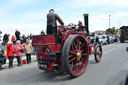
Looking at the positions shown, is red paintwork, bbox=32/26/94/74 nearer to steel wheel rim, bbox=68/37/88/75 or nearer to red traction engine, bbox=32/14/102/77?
red traction engine, bbox=32/14/102/77

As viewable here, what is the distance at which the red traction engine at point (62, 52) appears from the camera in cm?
489

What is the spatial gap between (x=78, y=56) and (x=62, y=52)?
81cm

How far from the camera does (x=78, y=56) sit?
5410mm

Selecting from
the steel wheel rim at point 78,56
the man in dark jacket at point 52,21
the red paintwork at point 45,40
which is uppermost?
the man in dark jacket at point 52,21

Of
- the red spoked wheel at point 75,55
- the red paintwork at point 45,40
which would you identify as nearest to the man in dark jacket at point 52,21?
the red paintwork at point 45,40

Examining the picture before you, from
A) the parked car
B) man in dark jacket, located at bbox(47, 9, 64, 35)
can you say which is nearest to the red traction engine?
man in dark jacket, located at bbox(47, 9, 64, 35)

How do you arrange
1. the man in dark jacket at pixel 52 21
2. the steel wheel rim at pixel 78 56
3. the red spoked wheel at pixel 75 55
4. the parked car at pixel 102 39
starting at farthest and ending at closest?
the parked car at pixel 102 39 < the man in dark jacket at pixel 52 21 < the steel wheel rim at pixel 78 56 < the red spoked wheel at pixel 75 55

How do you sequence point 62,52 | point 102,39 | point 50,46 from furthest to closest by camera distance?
point 102,39, point 50,46, point 62,52

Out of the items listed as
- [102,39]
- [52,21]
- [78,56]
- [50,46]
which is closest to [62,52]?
[50,46]

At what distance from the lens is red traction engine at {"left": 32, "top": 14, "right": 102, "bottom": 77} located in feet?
16.0

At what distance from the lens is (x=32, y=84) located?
5.04 metres

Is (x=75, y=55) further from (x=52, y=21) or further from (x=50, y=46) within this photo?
(x=52, y=21)

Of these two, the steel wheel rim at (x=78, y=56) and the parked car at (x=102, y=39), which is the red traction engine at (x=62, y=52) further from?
the parked car at (x=102, y=39)

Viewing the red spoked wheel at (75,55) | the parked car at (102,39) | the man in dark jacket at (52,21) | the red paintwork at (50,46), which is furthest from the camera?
the parked car at (102,39)
